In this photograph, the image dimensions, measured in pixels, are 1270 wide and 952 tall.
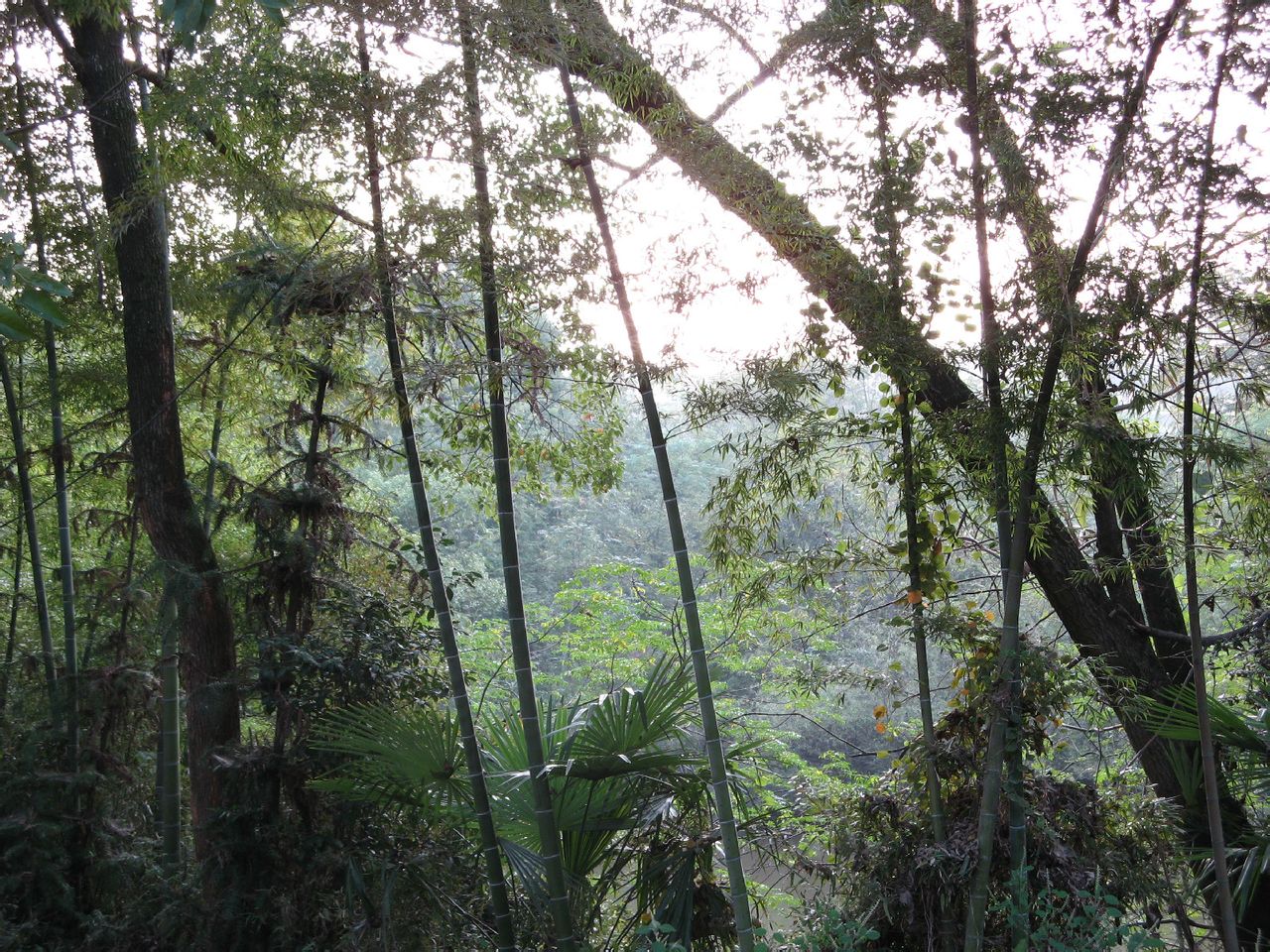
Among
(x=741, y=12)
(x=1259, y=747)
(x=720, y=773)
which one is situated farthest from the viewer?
(x=1259, y=747)

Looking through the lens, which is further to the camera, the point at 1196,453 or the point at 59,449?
the point at 59,449

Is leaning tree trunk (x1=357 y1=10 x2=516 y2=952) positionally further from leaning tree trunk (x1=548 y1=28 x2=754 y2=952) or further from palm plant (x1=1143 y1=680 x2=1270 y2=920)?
palm plant (x1=1143 y1=680 x2=1270 y2=920)

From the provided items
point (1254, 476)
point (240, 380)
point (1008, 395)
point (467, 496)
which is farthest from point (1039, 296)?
point (467, 496)

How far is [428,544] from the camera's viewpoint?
10.1 feet

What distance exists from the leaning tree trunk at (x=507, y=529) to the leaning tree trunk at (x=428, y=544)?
0.59ft

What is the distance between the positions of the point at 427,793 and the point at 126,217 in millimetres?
2355

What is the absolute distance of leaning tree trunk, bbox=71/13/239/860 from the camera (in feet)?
13.0

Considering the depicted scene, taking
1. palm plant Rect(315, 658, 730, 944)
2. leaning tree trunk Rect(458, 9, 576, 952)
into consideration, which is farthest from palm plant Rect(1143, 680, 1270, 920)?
leaning tree trunk Rect(458, 9, 576, 952)

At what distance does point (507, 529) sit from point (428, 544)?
39cm

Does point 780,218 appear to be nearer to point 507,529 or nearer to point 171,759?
point 507,529

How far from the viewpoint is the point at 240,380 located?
199 inches

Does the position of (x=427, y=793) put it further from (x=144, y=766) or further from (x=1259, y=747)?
(x=144, y=766)

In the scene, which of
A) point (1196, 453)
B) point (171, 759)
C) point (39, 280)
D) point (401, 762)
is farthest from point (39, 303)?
point (171, 759)

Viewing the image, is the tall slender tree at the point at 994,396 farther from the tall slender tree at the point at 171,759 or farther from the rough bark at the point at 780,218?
the tall slender tree at the point at 171,759
